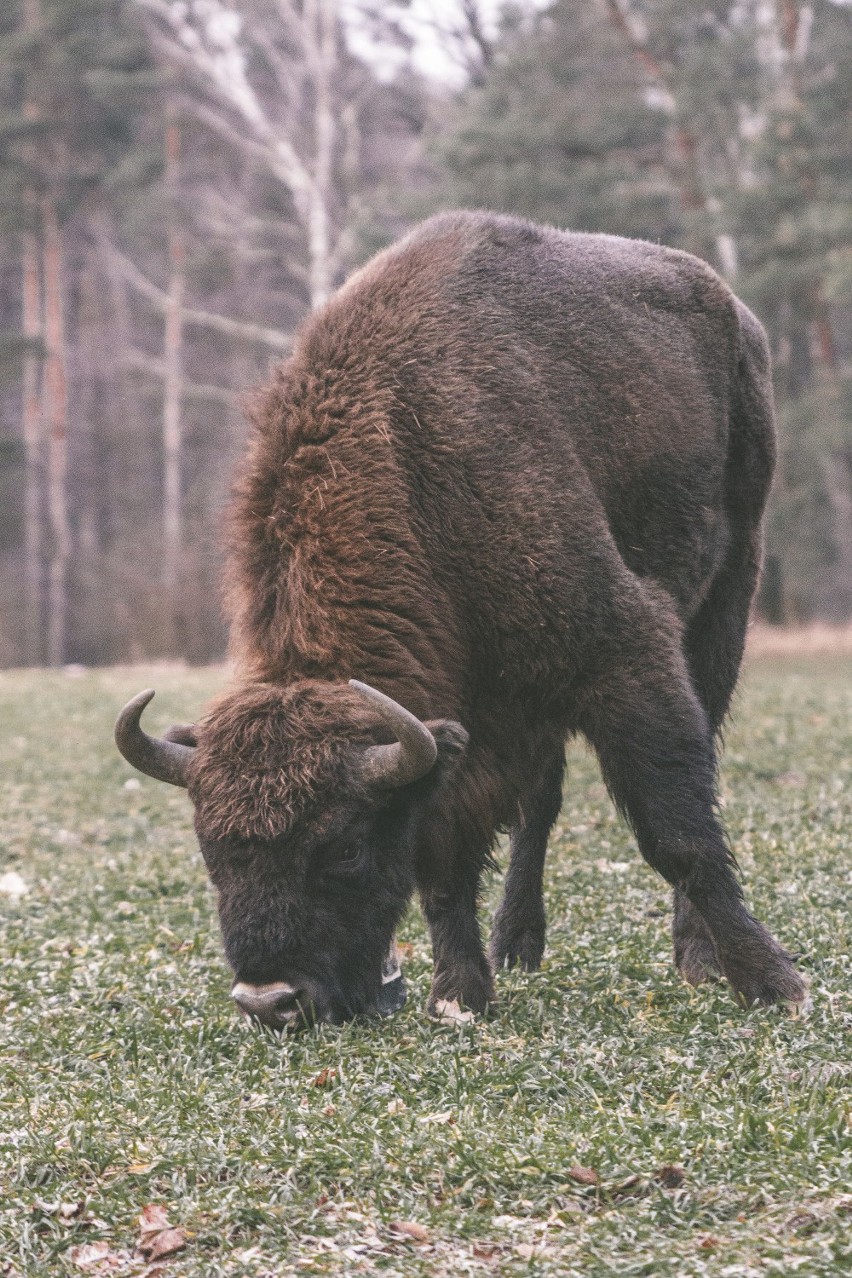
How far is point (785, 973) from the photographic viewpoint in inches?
208

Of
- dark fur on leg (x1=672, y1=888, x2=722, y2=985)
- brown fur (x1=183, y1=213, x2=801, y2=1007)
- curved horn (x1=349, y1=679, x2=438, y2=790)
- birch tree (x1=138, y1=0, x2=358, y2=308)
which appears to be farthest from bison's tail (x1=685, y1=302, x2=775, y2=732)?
birch tree (x1=138, y1=0, x2=358, y2=308)

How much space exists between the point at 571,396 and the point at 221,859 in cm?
211

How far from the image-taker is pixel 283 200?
124 ft

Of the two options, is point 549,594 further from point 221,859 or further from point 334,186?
point 334,186

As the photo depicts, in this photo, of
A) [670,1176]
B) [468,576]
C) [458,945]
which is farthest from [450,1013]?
[670,1176]

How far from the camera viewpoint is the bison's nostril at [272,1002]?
183 inches

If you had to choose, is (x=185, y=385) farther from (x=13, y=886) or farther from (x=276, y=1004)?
(x=276, y=1004)

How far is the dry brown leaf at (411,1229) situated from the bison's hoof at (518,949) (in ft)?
8.97

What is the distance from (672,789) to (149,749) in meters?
1.77

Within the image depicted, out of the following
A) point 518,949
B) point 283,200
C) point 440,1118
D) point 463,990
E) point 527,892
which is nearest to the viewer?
point 440,1118

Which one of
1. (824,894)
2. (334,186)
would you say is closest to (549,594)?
(824,894)

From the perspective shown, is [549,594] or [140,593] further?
[140,593]

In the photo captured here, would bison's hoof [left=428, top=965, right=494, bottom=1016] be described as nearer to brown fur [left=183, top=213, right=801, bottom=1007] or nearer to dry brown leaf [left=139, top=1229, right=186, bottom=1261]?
brown fur [left=183, top=213, right=801, bottom=1007]

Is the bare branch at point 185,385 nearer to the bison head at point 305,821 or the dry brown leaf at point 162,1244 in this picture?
the bison head at point 305,821
